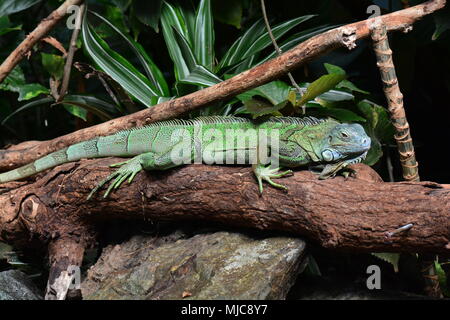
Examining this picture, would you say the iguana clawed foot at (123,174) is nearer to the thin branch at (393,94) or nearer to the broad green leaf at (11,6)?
the thin branch at (393,94)

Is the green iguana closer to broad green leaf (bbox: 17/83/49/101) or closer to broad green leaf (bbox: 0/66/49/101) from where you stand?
broad green leaf (bbox: 17/83/49/101)

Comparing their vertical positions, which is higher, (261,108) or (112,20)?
(112,20)

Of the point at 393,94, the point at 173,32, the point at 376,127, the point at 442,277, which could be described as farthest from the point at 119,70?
the point at 442,277

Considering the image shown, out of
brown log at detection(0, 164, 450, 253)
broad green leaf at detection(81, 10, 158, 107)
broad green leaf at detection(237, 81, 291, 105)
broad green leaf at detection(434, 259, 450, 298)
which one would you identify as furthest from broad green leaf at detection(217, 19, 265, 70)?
broad green leaf at detection(434, 259, 450, 298)

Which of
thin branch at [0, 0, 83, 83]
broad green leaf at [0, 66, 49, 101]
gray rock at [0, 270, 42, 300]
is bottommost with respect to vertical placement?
gray rock at [0, 270, 42, 300]

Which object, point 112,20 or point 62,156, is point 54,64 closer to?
point 112,20
